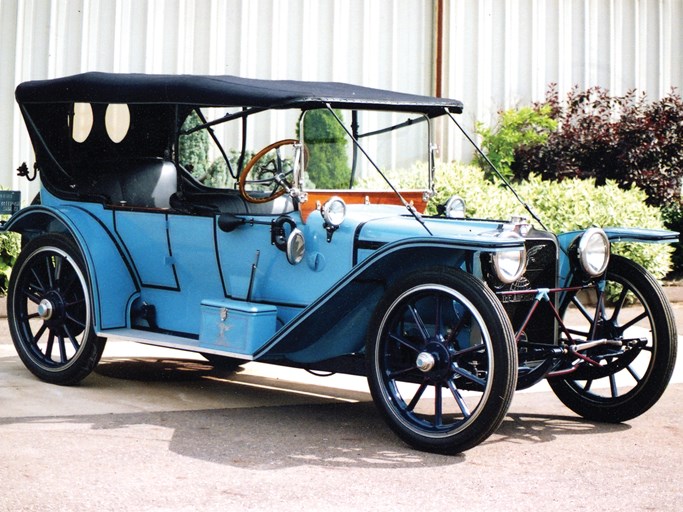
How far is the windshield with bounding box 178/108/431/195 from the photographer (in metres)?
6.37

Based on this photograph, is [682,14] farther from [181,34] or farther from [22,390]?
[22,390]

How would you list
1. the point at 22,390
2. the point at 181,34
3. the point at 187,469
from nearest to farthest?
1. the point at 187,469
2. the point at 22,390
3. the point at 181,34

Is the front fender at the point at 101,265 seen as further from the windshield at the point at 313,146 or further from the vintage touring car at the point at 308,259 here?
the windshield at the point at 313,146

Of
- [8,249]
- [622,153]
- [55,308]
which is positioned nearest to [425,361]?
[55,308]

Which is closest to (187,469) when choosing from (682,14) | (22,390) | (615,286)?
(22,390)

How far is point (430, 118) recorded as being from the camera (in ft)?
23.1

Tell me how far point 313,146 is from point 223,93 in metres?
0.57

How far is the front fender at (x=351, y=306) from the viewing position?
5594 mm

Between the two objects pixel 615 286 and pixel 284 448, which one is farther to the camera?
pixel 615 286

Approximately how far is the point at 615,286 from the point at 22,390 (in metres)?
6.02

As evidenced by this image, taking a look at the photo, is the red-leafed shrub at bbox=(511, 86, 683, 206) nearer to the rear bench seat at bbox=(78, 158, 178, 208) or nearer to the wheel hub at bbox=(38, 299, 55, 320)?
the rear bench seat at bbox=(78, 158, 178, 208)

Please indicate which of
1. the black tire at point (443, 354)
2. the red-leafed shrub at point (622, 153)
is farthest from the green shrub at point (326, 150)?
the red-leafed shrub at point (622, 153)

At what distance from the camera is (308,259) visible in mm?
6168

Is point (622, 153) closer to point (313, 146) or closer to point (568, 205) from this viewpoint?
point (568, 205)
